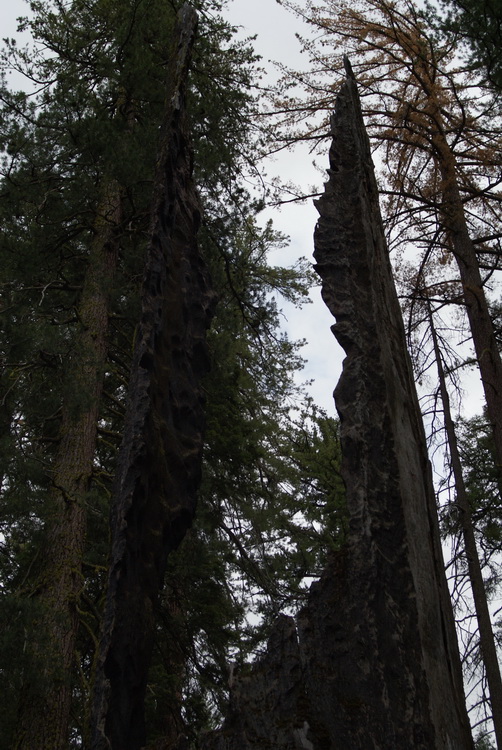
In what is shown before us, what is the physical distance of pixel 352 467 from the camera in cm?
331

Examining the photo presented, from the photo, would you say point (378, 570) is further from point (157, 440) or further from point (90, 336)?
point (90, 336)

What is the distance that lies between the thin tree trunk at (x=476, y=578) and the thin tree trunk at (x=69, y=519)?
5.00 metres

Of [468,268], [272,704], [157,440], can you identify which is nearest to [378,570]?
[272,704]

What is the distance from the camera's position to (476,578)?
1016cm

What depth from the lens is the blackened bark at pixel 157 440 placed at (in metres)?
3.62

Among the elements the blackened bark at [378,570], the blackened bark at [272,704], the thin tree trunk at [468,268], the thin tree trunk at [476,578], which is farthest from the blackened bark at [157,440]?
the thin tree trunk at [476,578]

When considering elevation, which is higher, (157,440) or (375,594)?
(157,440)

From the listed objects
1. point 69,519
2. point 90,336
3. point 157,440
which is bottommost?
point 157,440

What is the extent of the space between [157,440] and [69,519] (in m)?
3.57

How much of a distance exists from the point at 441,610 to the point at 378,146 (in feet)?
29.5

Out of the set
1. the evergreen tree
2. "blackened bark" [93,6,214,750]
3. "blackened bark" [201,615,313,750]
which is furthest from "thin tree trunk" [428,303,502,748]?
"blackened bark" [201,615,313,750]

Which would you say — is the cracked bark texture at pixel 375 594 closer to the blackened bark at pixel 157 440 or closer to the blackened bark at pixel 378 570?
the blackened bark at pixel 378 570

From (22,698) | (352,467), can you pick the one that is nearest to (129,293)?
(22,698)

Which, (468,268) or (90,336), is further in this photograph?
(468,268)
